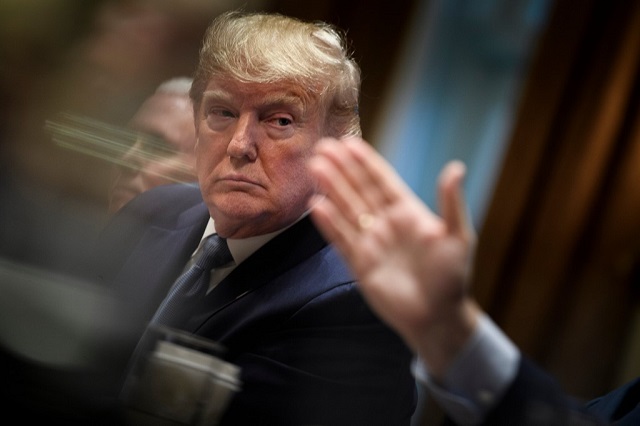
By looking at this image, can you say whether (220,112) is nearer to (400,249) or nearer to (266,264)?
(266,264)

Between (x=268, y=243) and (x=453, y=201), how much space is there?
1.01 feet

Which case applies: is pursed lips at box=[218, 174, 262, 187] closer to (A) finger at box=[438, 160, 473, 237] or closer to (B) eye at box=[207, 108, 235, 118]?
(B) eye at box=[207, 108, 235, 118]

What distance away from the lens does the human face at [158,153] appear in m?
1.07

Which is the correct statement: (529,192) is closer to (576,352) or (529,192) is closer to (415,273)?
(576,352)

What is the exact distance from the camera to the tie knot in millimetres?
1072

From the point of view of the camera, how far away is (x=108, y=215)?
3.60 feet

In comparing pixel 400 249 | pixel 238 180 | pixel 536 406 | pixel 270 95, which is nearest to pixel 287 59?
pixel 270 95

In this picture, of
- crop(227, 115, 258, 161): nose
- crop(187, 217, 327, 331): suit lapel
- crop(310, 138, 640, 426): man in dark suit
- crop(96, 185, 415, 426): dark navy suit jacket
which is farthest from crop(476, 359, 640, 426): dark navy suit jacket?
crop(227, 115, 258, 161): nose

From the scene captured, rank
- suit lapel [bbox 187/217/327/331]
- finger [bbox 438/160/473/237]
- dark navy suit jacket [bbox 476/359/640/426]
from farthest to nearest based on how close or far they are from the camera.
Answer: suit lapel [bbox 187/217/327/331] → dark navy suit jacket [bbox 476/359/640/426] → finger [bbox 438/160/473/237]

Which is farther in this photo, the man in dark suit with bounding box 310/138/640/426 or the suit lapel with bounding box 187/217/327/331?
the suit lapel with bounding box 187/217/327/331

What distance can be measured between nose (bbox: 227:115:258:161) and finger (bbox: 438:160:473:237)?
267 mm

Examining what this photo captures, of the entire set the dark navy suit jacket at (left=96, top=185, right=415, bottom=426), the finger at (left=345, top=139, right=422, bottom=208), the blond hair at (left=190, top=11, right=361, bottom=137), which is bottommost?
the dark navy suit jacket at (left=96, top=185, right=415, bottom=426)

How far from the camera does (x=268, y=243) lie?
107cm

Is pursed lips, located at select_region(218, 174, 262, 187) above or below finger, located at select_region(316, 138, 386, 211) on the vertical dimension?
below
